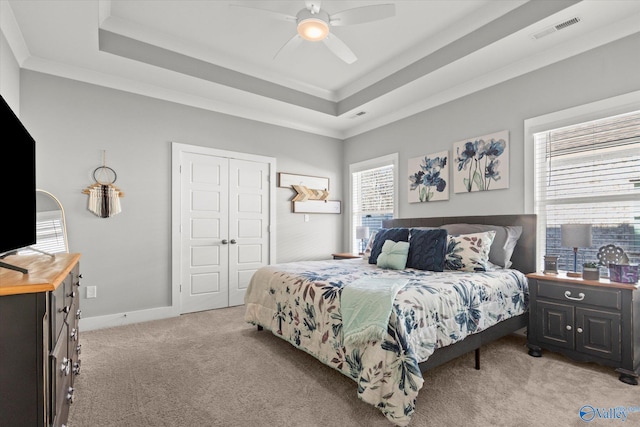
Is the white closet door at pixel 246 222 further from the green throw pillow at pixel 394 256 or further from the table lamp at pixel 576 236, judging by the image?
the table lamp at pixel 576 236

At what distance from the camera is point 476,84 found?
364 centimetres

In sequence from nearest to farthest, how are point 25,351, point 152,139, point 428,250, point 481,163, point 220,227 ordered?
1. point 25,351
2. point 428,250
3. point 481,163
4. point 152,139
5. point 220,227

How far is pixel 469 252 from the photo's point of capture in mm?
2934

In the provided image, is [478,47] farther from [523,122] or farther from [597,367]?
[597,367]

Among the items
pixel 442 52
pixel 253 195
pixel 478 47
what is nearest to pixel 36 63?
pixel 253 195

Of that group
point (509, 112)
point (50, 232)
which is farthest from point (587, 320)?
point (50, 232)

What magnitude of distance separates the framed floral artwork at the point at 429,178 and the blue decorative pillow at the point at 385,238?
37.8 inches

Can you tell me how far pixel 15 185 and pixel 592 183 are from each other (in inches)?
162

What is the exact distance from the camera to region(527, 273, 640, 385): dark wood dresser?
2258 mm

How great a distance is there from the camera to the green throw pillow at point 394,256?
3041 millimetres

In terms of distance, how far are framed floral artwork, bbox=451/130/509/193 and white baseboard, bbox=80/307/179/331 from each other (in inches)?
151

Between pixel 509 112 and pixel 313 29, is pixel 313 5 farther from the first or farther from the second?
pixel 509 112

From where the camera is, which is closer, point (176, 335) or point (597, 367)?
point (597, 367)

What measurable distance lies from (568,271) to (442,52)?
2513mm
